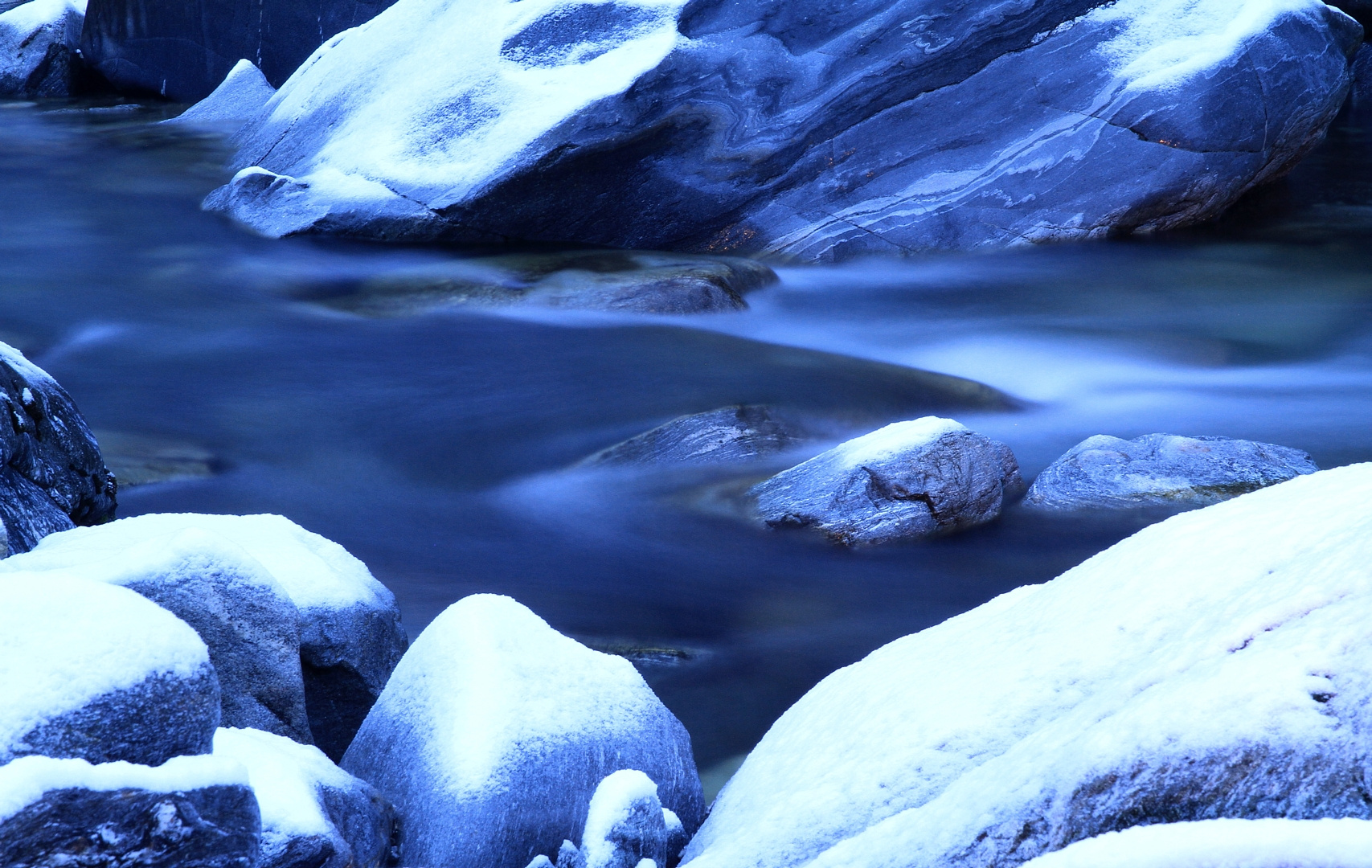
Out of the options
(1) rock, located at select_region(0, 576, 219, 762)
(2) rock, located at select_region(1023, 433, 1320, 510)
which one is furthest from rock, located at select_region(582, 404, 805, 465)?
(1) rock, located at select_region(0, 576, 219, 762)

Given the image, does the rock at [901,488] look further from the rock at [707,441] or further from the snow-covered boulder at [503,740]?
the snow-covered boulder at [503,740]

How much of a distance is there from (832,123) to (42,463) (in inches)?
239

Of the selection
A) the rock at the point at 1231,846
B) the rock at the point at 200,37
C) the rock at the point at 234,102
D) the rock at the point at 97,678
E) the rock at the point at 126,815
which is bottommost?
the rock at the point at 1231,846

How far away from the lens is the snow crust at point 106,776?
1325 millimetres

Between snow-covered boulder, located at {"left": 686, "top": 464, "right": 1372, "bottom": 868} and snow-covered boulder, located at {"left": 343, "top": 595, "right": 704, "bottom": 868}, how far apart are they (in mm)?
197

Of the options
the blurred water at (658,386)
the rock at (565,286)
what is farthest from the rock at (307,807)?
the rock at (565,286)

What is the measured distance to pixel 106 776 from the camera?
1389 millimetres

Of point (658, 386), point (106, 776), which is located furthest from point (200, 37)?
point (106, 776)

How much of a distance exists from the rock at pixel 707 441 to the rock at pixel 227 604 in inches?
111

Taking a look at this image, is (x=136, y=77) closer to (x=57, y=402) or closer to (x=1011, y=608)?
(x=57, y=402)

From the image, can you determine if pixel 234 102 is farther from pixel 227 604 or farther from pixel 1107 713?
pixel 1107 713

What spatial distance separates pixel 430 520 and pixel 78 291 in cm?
383

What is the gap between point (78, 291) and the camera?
708 centimetres

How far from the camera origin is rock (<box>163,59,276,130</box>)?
12.0 m
